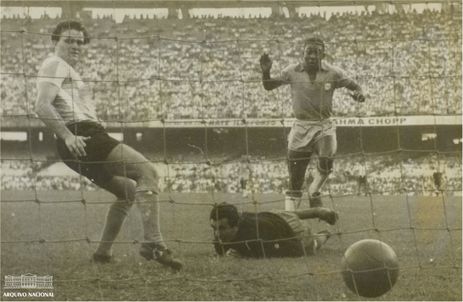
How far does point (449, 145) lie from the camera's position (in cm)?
1107

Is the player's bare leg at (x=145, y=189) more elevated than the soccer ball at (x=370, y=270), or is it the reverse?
the player's bare leg at (x=145, y=189)

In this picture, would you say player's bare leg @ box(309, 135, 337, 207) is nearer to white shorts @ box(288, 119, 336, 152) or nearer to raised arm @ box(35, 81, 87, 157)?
white shorts @ box(288, 119, 336, 152)

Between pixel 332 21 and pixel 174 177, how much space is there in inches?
136

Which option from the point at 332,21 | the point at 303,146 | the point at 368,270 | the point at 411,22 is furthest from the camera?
the point at 332,21

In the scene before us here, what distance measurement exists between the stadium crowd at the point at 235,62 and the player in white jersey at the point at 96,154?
3949mm

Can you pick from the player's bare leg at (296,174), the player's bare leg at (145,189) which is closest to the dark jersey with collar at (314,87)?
the player's bare leg at (296,174)

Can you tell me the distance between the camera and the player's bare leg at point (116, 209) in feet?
12.5

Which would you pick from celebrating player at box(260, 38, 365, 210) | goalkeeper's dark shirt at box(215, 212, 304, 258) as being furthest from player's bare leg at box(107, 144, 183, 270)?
celebrating player at box(260, 38, 365, 210)

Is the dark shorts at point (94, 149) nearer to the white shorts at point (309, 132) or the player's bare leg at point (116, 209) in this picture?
the player's bare leg at point (116, 209)

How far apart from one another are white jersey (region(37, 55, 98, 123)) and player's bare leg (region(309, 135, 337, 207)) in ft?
5.75

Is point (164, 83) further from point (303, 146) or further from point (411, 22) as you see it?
point (303, 146)

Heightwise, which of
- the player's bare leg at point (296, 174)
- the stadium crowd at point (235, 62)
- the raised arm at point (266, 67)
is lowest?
the player's bare leg at point (296, 174)

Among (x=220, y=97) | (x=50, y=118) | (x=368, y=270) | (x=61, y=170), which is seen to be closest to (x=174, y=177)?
(x=220, y=97)

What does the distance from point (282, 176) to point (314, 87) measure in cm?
534
